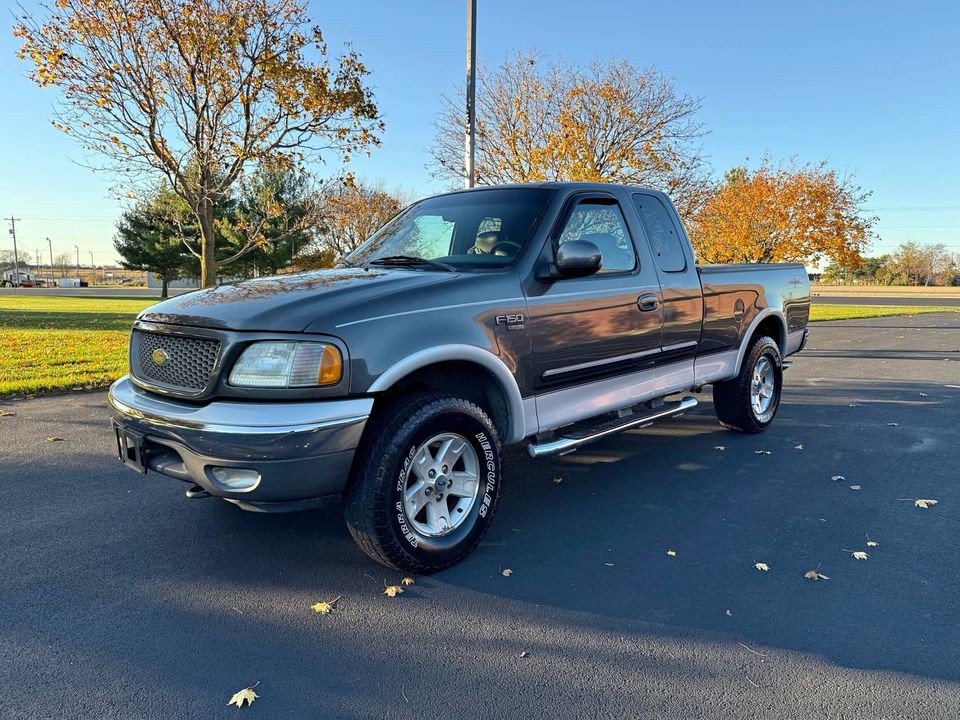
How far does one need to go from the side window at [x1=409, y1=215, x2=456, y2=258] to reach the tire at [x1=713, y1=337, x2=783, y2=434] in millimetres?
3078

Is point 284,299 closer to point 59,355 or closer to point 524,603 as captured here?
point 524,603

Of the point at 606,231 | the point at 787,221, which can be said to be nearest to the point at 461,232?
the point at 606,231

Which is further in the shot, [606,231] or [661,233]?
[661,233]

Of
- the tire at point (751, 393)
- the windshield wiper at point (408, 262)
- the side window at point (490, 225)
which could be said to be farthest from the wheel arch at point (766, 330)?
the windshield wiper at point (408, 262)

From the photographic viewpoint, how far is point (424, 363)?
3.18 metres

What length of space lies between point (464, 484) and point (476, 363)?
0.64m

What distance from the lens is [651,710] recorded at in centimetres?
229

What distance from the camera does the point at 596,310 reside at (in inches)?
162

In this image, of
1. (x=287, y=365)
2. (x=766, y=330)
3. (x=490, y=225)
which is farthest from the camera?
(x=766, y=330)

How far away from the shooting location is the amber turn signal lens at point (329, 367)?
289 cm

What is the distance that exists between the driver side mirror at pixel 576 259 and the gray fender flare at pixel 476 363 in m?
0.69

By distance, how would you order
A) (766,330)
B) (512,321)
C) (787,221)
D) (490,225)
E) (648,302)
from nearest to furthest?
(512,321), (490,225), (648,302), (766,330), (787,221)

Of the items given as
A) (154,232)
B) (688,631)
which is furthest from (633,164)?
(154,232)

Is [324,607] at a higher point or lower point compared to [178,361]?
lower
